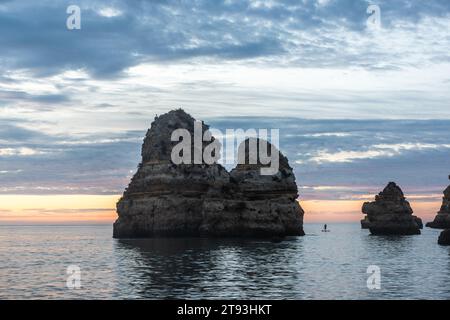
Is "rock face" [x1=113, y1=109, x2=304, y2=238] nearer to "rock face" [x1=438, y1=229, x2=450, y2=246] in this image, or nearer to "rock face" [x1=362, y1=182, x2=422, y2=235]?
"rock face" [x1=438, y1=229, x2=450, y2=246]

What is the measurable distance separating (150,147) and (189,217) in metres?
18.4

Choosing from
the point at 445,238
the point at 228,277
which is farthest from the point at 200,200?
the point at 228,277

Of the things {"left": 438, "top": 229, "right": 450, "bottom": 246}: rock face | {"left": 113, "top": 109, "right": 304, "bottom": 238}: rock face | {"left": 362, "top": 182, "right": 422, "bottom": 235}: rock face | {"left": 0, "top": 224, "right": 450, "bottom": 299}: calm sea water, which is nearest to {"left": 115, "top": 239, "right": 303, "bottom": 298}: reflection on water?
{"left": 0, "top": 224, "right": 450, "bottom": 299}: calm sea water

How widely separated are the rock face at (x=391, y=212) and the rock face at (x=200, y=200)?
107 ft

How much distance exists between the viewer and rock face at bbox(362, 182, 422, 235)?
154 metres

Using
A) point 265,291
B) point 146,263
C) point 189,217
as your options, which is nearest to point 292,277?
point 265,291

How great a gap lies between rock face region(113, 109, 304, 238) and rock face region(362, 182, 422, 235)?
32589mm

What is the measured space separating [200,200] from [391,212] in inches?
2270

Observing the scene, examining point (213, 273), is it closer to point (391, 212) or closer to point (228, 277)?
point (228, 277)

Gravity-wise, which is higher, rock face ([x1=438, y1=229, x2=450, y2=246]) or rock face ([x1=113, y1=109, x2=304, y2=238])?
rock face ([x1=113, y1=109, x2=304, y2=238])

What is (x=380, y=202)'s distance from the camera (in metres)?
154
